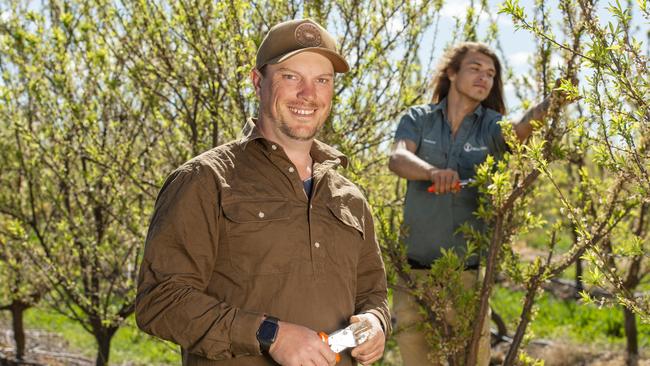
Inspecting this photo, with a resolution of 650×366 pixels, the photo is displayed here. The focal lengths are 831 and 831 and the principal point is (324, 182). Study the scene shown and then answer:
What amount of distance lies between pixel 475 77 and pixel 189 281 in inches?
86.6

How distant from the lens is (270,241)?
2.46 m

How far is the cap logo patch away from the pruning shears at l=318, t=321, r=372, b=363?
2.91 ft

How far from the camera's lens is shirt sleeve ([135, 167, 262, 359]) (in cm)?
230

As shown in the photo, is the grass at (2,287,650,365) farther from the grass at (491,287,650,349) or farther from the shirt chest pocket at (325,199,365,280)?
the shirt chest pocket at (325,199,365,280)

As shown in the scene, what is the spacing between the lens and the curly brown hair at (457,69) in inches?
163

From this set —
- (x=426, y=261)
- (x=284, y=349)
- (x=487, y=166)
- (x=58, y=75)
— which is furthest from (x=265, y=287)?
(x=58, y=75)

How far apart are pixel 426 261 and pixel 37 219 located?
3740mm

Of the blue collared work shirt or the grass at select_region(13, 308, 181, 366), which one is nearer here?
the blue collared work shirt

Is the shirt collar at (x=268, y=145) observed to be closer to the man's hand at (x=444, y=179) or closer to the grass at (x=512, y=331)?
the man's hand at (x=444, y=179)

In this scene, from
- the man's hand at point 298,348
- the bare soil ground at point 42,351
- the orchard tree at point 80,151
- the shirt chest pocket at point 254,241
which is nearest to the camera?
the man's hand at point 298,348

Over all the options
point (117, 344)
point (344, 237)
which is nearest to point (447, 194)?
point (344, 237)

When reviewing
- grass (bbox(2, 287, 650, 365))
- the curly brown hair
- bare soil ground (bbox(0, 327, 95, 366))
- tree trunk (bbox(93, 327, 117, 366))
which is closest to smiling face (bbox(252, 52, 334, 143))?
the curly brown hair

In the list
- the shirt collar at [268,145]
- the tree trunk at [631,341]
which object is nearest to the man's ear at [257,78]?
the shirt collar at [268,145]

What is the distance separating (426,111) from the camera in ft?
13.7
